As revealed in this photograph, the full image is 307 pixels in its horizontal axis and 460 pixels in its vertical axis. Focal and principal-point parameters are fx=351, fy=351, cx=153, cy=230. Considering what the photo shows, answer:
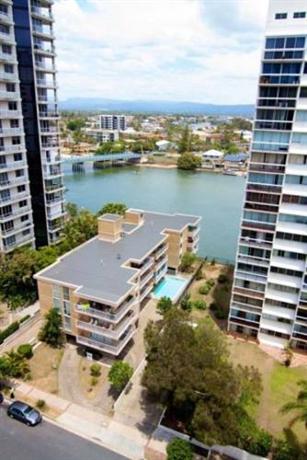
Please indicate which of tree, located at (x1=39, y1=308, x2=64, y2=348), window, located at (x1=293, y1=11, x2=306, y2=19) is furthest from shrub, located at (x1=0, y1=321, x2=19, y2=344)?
window, located at (x1=293, y1=11, x2=306, y2=19)

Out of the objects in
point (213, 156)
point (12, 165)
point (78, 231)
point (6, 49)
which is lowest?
point (213, 156)

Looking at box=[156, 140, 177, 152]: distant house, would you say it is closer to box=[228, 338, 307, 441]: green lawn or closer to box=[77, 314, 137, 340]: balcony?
box=[228, 338, 307, 441]: green lawn

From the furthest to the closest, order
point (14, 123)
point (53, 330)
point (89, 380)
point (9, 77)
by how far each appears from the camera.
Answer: point (14, 123), point (9, 77), point (53, 330), point (89, 380)

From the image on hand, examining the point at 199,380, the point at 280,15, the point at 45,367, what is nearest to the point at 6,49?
the point at 280,15

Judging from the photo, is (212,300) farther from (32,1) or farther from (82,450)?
(32,1)

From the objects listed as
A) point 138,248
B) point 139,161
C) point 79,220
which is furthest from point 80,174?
point 138,248

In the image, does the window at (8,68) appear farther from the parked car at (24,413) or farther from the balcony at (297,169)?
the parked car at (24,413)

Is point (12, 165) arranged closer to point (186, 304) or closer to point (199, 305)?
point (186, 304)

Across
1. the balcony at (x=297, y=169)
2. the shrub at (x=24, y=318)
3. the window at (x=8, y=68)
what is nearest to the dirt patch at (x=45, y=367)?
the shrub at (x=24, y=318)
